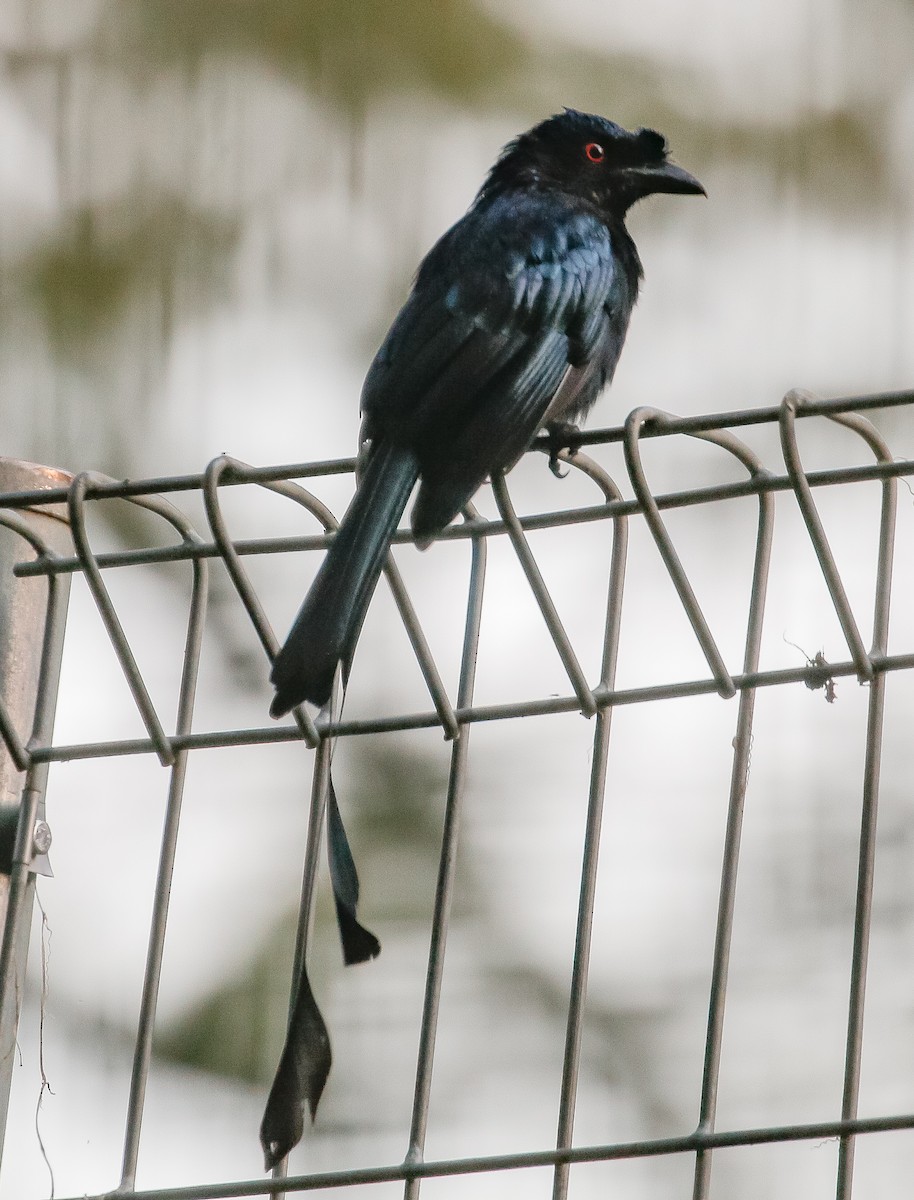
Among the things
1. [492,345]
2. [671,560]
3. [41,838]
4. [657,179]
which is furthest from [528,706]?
[657,179]

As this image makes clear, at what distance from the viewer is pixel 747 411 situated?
196cm

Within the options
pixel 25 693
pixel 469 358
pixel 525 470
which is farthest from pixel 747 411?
pixel 525 470

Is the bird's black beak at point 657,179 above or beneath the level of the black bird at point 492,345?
above

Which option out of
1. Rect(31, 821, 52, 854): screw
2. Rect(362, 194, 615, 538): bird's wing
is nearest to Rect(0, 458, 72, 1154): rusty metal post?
Rect(31, 821, 52, 854): screw

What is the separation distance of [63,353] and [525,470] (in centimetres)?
151

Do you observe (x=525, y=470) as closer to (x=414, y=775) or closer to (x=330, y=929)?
(x=414, y=775)

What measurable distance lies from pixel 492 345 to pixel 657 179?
1.43 metres

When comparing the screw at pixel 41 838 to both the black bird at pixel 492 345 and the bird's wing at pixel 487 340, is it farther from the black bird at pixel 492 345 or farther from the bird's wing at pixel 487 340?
the bird's wing at pixel 487 340

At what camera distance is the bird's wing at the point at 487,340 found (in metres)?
3.04

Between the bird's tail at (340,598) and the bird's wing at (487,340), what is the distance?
6 cm

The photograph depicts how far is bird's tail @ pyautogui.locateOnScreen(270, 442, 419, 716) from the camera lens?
Answer: 216cm

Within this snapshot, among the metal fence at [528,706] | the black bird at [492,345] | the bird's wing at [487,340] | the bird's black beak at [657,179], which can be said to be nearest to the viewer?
the metal fence at [528,706]

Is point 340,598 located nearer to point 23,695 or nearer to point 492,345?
point 23,695

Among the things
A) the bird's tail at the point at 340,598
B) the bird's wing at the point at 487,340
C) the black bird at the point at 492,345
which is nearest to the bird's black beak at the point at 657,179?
the black bird at the point at 492,345
